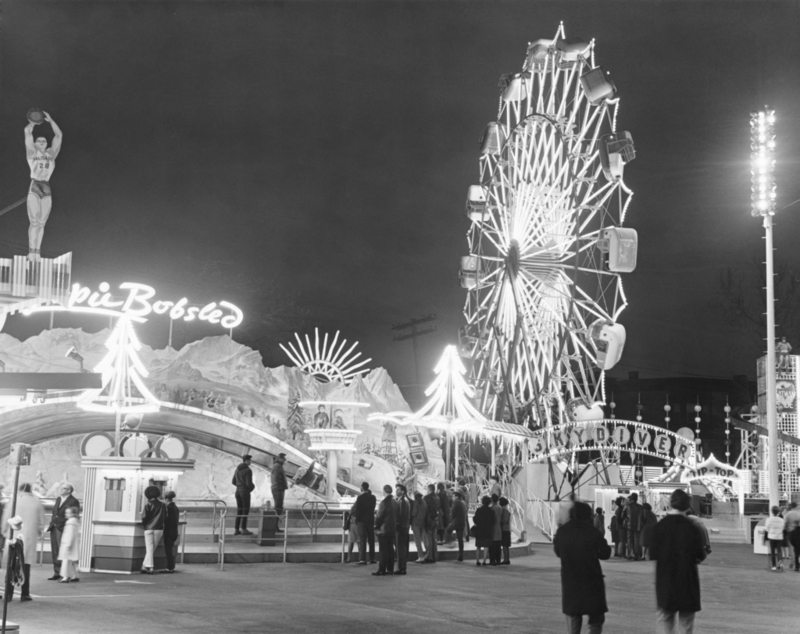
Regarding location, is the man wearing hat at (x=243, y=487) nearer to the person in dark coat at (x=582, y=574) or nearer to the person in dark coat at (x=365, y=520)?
the person in dark coat at (x=365, y=520)

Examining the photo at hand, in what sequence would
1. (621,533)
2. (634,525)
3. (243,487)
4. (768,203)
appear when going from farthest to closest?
(768,203), (621,533), (634,525), (243,487)

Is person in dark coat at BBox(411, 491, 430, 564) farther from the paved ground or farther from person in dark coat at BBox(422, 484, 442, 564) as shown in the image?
the paved ground

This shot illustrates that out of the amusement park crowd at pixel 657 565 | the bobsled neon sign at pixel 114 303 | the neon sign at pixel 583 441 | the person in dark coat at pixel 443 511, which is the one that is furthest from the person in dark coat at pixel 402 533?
the bobsled neon sign at pixel 114 303

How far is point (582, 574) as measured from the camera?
352 inches

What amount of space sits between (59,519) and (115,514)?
1636 mm

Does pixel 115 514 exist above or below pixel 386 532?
above

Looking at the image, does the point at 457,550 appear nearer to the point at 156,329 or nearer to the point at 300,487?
the point at 300,487

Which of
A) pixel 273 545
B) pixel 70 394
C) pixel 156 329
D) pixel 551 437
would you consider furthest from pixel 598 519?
pixel 156 329

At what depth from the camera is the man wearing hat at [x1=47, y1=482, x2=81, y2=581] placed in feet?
54.5

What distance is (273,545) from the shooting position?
Answer: 22.3 meters

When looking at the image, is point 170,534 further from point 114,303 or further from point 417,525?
point 114,303

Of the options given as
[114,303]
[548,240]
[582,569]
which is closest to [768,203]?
[548,240]

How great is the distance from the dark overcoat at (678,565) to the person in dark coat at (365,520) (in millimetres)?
11141

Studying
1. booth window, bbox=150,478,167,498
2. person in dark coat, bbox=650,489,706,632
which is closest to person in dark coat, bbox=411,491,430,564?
booth window, bbox=150,478,167,498
